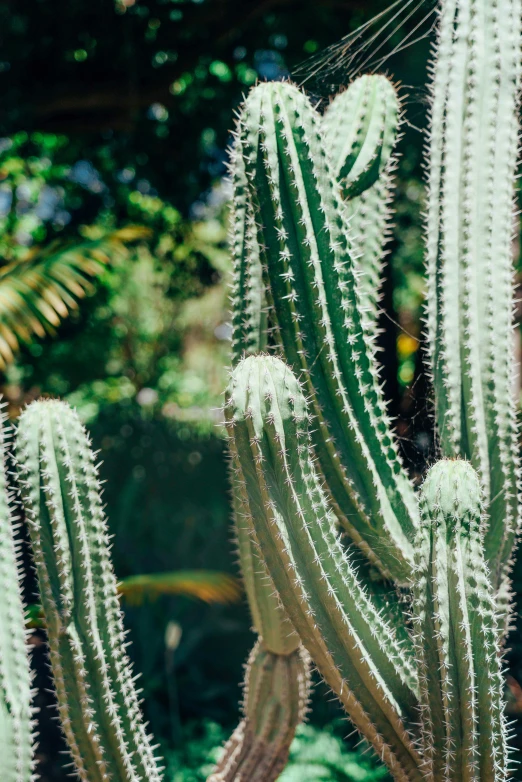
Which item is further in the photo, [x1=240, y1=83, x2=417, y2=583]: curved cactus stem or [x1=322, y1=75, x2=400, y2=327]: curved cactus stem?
[x1=322, y1=75, x2=400, y2=327]: curved cactus stem

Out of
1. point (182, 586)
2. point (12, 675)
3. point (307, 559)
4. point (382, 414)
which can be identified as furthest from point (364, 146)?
point (182, 586)

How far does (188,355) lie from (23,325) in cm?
1123

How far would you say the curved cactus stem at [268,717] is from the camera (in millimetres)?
1942

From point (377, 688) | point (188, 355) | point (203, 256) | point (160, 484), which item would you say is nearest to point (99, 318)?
point (203, 256)

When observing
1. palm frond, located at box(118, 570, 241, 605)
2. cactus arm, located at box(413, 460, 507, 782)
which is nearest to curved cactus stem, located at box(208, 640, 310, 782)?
cactus arm, located at box(413, 460, 507, 782)

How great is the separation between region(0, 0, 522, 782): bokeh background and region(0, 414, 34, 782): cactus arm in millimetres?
1515

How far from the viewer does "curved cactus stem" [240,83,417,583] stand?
1.61 meters

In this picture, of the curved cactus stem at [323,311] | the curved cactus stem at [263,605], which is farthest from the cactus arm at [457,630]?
the curved cactus stem at [263,605]

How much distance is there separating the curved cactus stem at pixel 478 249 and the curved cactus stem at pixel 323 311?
24cm

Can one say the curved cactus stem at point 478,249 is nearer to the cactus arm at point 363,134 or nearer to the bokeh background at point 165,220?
the cactus arm at point 363,134

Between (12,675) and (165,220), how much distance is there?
5.17 meters

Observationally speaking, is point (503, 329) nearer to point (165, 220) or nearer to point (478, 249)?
point (478, 249)

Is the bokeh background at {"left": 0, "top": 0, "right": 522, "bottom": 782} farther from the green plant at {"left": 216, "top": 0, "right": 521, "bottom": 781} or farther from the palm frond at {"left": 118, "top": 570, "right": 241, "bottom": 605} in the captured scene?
the green plant at {"left": 216, "top": 0, "right": 521, "bottom": 781}

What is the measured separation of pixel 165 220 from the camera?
6.19 m
